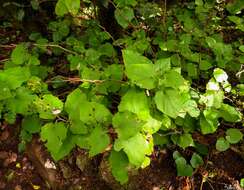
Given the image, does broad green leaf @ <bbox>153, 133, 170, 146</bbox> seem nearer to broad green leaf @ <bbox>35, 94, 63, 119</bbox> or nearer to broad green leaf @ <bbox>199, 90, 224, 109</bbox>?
broad green leaf @ <bbox>199, 90, 224, 109</bbox>

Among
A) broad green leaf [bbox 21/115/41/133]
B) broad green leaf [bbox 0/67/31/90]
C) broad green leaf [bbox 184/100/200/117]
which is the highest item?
broad green leaf [bbox 0/67/31/90]

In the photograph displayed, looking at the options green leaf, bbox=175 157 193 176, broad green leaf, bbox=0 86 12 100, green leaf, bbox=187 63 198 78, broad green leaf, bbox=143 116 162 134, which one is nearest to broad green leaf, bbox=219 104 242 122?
green leaf, bbox=187 63 198 78

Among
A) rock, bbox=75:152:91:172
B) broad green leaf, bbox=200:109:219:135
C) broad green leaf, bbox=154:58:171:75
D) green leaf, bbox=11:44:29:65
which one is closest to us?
broad green leaf, bbox=154:58:171:75

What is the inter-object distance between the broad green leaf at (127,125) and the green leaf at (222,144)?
0.93 meters

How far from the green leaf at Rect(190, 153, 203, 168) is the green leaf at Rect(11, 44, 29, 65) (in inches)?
51.7

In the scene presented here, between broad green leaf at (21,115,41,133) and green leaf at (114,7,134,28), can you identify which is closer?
broad green leaf at (21,115,41,133)

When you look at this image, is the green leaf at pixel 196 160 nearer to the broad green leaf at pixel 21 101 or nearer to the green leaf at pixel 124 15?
the green leaf at pixel 124 15

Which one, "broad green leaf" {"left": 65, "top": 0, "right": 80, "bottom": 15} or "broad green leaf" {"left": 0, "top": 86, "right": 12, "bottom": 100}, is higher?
Result: "broad green leaf" {"left": 65, "top": 0, "right": 80, "bottom": 15}

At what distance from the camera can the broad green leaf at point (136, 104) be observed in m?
1.52

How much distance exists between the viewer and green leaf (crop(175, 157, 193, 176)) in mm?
2277

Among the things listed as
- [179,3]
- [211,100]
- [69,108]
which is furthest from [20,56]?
[179,3]

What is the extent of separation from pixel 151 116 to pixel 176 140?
0.70 metres

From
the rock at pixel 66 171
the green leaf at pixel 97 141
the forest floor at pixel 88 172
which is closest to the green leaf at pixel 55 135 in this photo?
the green leaf at pixel 97 141

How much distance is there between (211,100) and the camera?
193 cm
